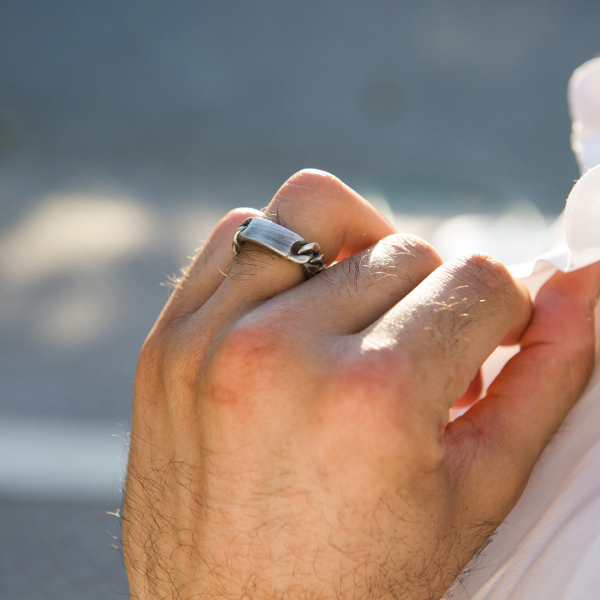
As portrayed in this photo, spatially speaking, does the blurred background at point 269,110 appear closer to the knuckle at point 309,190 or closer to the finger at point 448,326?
the knuckle at point 309,190

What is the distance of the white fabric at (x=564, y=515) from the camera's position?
0.44 meters

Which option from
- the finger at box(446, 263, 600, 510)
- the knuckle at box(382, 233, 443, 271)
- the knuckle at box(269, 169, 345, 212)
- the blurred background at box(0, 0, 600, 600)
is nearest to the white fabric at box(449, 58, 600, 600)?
the finger at box(446, 263, 600, 510)

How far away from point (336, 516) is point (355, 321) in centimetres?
17

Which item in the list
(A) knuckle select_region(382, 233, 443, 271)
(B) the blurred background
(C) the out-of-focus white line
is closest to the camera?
(A) knuckle select_region(382, 233, 443, 271)

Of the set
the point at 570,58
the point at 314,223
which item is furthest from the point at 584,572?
the point at 570,58

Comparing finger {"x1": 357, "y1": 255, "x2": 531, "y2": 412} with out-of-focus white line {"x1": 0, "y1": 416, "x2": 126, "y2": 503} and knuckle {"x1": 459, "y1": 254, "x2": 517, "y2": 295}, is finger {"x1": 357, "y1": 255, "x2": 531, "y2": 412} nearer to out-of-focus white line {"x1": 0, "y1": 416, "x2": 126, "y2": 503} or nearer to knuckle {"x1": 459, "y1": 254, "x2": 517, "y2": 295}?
knuckle {"x1": 459, "y1": 254, "x2": 517, "y2": 295}

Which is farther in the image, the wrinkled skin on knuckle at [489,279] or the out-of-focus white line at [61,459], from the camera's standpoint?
the out-of-focus white line at [61,459]

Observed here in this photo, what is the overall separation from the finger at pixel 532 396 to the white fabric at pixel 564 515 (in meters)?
0.02

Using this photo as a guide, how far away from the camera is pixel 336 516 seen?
1.41 ft

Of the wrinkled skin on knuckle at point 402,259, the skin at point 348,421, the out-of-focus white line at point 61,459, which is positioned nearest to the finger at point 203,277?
the skin at point 348,421

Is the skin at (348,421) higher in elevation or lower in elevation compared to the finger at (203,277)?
lower

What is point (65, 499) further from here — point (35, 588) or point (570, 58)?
point (570, 58)

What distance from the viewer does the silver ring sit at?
522 mm

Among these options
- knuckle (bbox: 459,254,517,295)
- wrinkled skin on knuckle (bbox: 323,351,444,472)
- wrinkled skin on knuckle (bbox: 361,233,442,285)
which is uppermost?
wrinkled skin on knuckle (bbox: 361,233,442,285)
